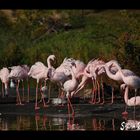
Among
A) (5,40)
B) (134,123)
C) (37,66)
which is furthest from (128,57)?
(5,40)

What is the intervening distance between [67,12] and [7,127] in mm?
16759

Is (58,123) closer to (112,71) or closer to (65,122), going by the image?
(65,122)

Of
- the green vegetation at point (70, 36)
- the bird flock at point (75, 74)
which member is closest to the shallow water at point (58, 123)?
the bird flock at point (75, 74)

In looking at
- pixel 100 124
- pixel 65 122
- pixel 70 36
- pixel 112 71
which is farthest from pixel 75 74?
pixel 70 36

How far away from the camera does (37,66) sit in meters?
15.5

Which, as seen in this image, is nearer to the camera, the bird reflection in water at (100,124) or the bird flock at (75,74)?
the bird reflection in water at (100,124)

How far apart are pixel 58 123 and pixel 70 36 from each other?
1160 cm

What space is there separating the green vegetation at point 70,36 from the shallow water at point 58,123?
417 cm

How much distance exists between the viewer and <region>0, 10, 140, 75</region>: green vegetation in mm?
17484

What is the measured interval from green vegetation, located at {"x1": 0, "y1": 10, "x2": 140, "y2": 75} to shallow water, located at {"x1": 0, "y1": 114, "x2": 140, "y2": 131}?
4.17 metres

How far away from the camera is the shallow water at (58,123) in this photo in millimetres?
11553
